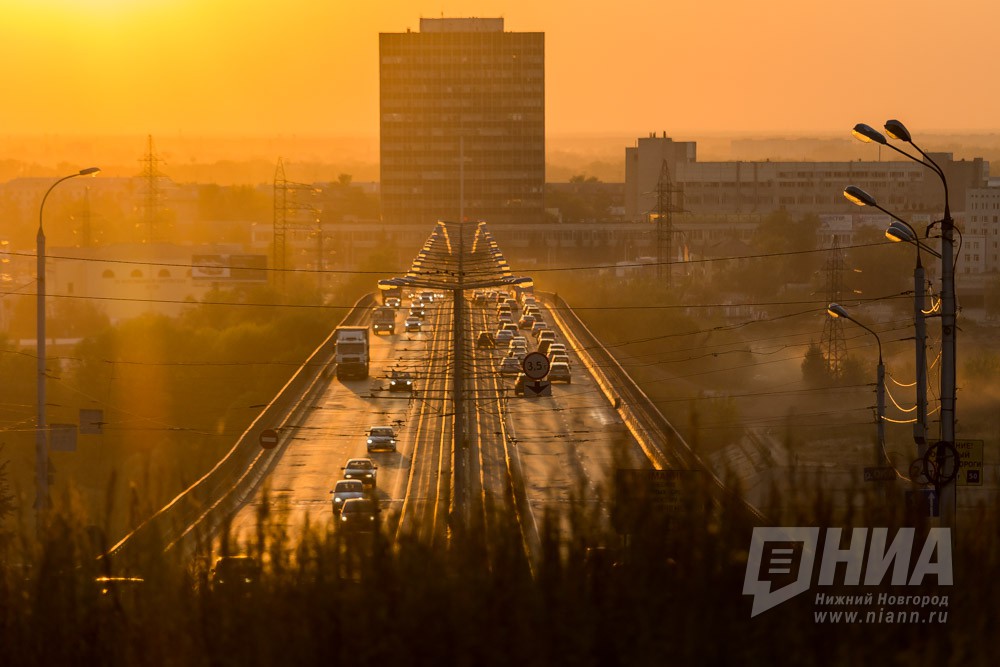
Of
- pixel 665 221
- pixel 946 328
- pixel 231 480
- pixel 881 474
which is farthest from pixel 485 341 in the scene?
pixel 881 474

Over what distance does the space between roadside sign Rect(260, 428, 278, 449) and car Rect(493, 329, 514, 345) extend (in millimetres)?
18170

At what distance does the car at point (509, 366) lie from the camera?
127 ft

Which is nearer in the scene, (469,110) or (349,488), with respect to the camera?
(349,488)

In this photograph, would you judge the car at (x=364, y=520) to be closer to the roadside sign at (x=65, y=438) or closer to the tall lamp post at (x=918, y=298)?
the tall lamp post at (x=918, y=298)

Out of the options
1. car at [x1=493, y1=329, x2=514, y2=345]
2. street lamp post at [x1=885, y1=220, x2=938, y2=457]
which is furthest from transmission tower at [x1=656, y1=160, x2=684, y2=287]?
street lamp post at [x1=885, y1=220, x2=938, y2=457]

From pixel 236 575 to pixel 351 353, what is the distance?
33082 millimetres

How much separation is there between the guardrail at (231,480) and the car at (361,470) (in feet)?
4.55

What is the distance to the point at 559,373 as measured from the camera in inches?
1593

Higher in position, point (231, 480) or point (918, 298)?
point (918, 298)

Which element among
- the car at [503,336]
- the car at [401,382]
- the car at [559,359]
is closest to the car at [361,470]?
the car at [401,382]

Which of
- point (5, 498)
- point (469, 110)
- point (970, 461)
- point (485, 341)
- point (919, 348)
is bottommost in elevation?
point (485, 341)

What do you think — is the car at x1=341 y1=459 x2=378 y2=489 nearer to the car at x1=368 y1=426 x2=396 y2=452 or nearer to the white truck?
the car at x1=368 y1=426 x2=396 y2=452

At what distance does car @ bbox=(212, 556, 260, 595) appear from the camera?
7.25m

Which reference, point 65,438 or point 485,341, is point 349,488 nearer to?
point 65,438
